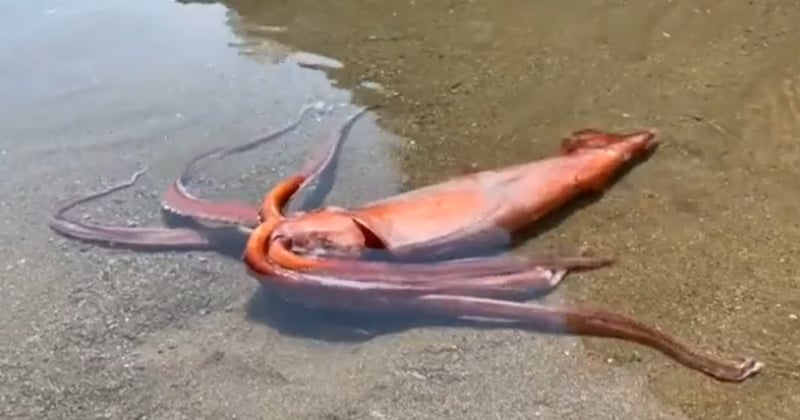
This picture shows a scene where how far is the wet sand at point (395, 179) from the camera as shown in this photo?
2.57 metres

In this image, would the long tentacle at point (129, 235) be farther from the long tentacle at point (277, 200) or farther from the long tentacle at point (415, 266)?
the long tentacle at point (415, 266)

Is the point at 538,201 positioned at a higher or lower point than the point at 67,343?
higher

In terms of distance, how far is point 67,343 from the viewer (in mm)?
2766

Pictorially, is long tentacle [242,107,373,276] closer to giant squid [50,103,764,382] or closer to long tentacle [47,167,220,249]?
giant squid [50,103,764,382]

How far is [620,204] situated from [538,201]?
0.84ft

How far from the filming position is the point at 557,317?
106 inches

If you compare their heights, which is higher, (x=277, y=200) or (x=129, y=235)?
(x=277, y=200)

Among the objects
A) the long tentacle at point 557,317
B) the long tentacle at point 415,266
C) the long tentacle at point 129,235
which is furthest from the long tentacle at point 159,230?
the long tentacle at point 557,317

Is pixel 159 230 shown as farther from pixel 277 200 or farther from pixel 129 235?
pixel 277 200

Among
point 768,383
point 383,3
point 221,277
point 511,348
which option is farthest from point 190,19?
point 768,383

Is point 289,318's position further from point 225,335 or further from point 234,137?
point 234,137

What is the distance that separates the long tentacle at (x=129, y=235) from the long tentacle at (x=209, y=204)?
73mm

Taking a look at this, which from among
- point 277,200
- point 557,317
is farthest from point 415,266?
point 277,200

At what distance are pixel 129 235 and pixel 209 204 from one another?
244 mm
